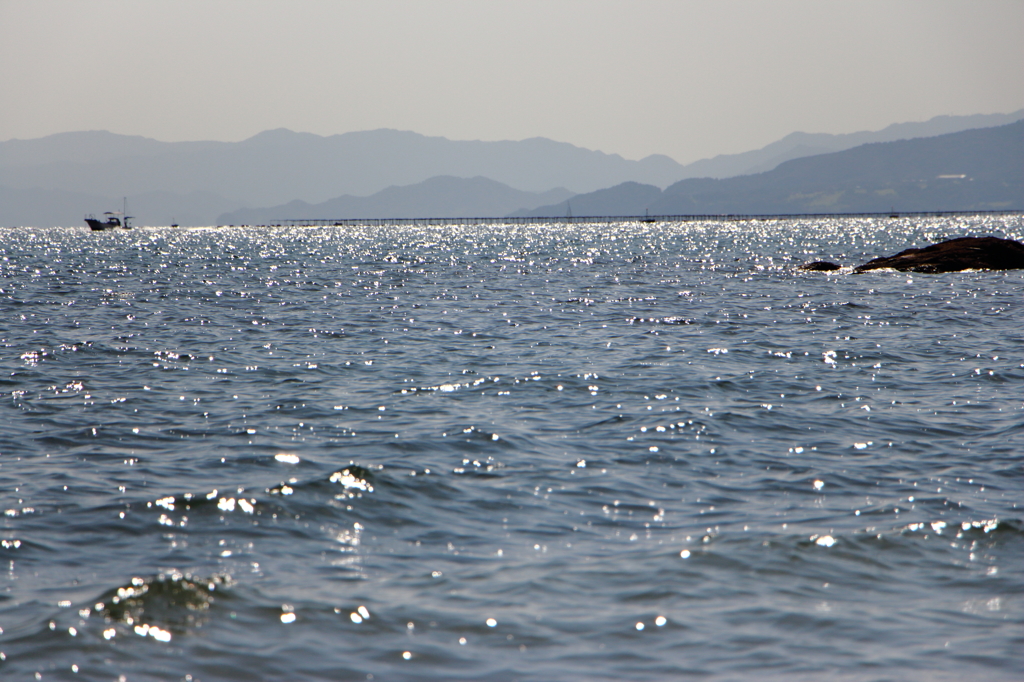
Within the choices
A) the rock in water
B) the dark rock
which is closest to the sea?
the rock in water

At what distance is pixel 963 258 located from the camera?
51.0 metres

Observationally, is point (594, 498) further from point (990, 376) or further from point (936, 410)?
point (990, 376)

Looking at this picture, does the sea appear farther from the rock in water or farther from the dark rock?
the dark rock

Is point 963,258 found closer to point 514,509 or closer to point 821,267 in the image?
point 821,267

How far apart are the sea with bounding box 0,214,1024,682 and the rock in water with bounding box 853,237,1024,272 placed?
2833 centimetres

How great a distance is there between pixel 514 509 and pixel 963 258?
4981 cm

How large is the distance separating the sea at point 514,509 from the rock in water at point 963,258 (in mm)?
28332

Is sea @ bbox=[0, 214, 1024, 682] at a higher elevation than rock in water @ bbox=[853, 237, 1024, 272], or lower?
lower

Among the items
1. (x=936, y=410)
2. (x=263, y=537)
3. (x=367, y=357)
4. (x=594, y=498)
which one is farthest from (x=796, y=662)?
(x=367, y=357)

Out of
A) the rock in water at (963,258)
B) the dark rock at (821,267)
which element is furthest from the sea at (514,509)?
the dark rock at (821,267)

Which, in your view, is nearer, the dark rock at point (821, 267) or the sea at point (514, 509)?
the sea at point (514, 509)

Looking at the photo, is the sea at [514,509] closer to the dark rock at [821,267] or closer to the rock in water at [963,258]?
the rock in water at [963,258]

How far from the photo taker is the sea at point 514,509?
7102 mm

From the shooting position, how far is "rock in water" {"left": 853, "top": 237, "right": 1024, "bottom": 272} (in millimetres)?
50312
